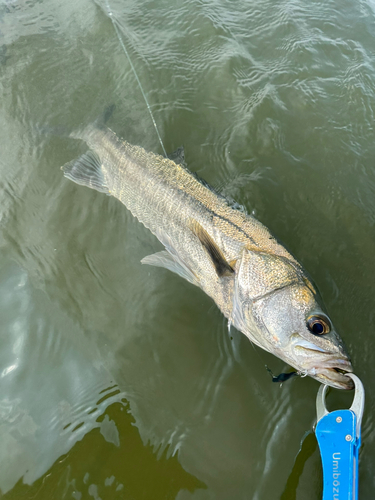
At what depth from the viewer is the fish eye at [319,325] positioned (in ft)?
9.73

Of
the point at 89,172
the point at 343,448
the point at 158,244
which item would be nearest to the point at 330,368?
the point at 343,448

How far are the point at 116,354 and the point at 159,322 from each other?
1.87 feet

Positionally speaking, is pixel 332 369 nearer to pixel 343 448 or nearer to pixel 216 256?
pixel 343 448

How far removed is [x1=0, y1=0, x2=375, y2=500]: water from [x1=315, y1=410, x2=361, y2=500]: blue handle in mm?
475

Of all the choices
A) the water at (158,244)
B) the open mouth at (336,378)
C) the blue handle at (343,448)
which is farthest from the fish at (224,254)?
the water at (158,244)

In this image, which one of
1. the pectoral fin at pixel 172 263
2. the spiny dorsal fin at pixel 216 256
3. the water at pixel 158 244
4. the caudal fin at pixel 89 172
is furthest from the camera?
the caudal fin at pixel 89 172


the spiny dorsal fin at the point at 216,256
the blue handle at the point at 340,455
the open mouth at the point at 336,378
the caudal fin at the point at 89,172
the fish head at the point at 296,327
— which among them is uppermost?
the caudal fin at the point at 89,172

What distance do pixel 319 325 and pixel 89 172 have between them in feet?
→ 10.7

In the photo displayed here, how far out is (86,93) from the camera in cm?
554

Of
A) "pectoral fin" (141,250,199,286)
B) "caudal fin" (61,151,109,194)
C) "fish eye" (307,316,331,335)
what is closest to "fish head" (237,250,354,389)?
"fish eye" (307,316,331,335)

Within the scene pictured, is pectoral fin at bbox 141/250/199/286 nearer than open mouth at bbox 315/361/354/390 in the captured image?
No

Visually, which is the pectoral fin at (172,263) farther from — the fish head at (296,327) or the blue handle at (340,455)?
the blue handle at (340,455)

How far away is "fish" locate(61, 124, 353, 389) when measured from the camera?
9.77ft

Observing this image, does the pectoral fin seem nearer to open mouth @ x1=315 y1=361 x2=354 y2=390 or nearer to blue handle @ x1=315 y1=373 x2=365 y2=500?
open mouth @ x1=315 y1=361 x2=354 y2=390
